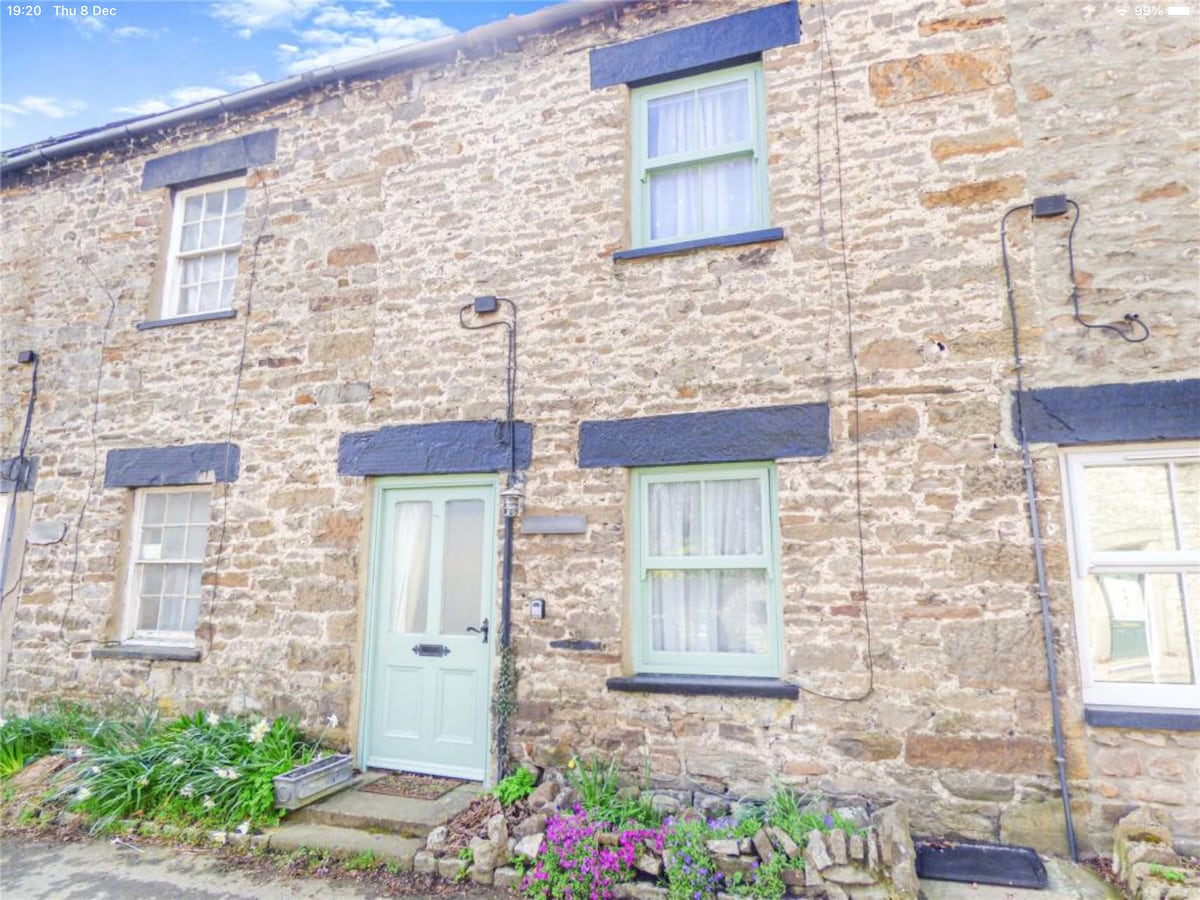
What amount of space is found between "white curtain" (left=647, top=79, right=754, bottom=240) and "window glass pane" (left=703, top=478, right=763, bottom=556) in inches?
82.2

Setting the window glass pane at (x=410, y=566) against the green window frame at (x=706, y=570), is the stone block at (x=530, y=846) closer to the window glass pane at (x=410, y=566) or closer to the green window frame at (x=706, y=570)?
the green window frame at (x=706, y=570)

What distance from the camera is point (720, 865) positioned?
3.90 metres

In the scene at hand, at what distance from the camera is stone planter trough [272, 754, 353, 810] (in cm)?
497

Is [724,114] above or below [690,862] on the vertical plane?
above

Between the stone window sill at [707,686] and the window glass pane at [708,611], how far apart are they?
22 cm

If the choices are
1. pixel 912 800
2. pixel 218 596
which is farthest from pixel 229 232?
pixel 912 800

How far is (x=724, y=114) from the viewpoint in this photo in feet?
18.9

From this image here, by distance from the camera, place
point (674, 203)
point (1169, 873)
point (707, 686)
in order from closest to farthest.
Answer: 1. point (1169, 873)
2. point (707, 686)
3. point (674, 203)

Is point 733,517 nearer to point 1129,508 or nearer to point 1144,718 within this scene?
point 1129,508

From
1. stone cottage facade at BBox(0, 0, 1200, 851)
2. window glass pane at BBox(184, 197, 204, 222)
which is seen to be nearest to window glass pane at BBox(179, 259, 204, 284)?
stone cottage facade at BBox(0, 0, 1200, 851)

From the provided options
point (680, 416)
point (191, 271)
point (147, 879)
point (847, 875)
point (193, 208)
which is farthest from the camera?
point (193, 208)

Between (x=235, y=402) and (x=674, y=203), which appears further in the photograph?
(x=235, y=402)

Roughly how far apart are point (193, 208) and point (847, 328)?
22.7ft

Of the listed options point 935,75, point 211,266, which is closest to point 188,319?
point 211,266
